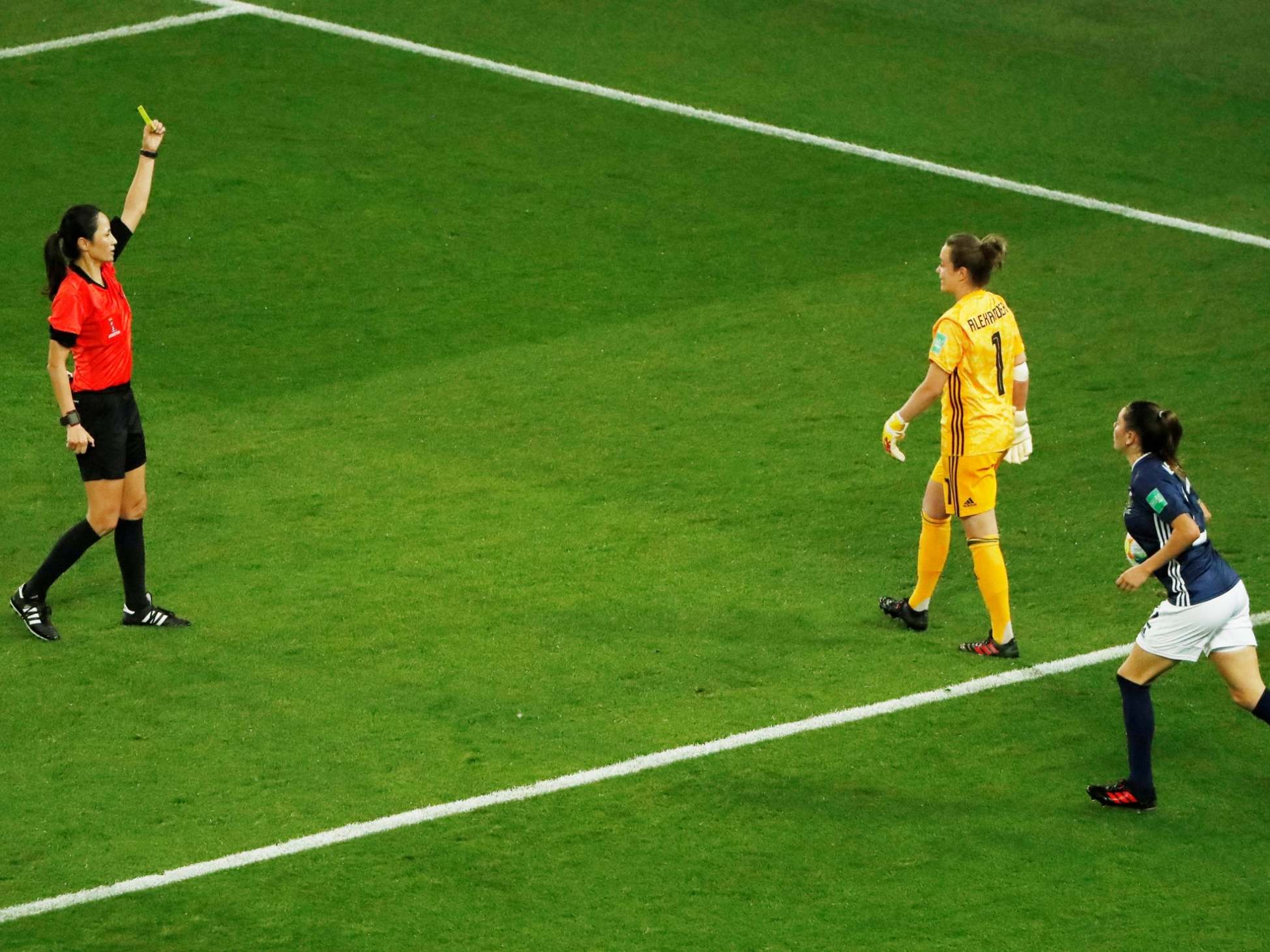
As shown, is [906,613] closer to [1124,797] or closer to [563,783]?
[1124,797]

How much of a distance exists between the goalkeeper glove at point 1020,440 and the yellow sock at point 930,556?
1.54 ft

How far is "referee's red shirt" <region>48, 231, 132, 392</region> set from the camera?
369 inches

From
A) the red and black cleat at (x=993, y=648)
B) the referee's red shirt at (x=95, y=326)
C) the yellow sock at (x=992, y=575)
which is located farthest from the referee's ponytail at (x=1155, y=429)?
the referee's red shirt at (x=95, y=326)

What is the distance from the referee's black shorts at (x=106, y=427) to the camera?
9625 millimetres

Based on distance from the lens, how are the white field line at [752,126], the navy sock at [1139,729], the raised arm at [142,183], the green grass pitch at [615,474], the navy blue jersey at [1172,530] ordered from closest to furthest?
the green grass pitch at [615,474] < the navy blue jersey at [1172,530] < the navy sock at [1139,729] < the raised arm at [142,183] < the white field line at [752,126]

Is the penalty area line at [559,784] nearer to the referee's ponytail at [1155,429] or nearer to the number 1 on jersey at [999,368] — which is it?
the number 1 on jersey at [999,368]

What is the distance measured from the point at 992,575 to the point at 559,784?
251 cm

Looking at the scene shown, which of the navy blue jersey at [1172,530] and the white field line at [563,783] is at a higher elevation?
the navy blue jersey at [1172,530]

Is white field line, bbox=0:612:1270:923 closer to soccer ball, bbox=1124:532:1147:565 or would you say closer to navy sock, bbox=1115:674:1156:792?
navy sock, bbox=1115:674:1156:792

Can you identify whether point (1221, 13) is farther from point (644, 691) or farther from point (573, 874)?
point (573, 874)

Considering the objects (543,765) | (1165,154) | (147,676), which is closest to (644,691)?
(543,765)

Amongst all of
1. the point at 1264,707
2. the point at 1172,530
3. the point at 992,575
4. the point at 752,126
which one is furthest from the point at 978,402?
the point at 752,126

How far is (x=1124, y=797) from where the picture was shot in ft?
27.1

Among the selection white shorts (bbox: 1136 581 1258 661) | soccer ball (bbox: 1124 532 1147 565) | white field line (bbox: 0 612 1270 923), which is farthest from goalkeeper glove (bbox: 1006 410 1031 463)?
white shorts (bbox: 1136 581 1258 661)
